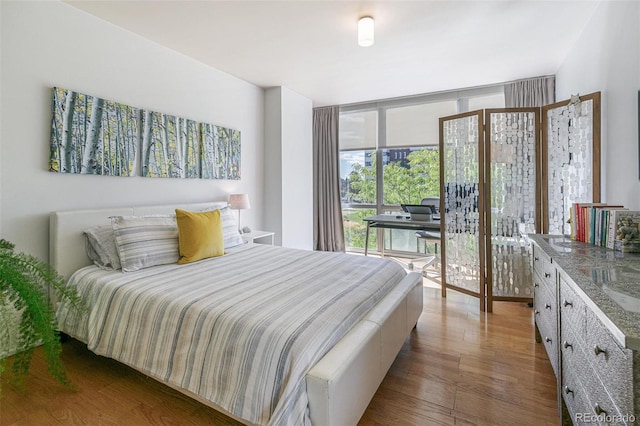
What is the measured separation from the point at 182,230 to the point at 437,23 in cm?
279

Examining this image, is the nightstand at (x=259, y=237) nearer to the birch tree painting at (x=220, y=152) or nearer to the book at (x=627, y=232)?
the birch tree painting at (x=220, y=152)

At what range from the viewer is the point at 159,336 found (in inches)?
64.4

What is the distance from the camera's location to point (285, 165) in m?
4.36

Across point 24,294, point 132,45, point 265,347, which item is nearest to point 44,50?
point 132,45

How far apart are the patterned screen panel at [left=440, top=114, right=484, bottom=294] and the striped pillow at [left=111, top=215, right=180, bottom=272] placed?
107 inches

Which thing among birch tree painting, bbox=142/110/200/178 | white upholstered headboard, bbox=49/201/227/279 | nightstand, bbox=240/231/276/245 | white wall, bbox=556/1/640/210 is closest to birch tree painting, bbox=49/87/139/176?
birch tree painting, bbox=142/110/200/178

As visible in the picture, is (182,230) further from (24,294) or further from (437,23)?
(437,23)

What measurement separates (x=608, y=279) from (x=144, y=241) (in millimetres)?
2693

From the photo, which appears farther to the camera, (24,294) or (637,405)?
(24,294)

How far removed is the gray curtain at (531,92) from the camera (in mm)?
3813

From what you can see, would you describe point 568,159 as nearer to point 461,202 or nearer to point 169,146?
point 461,202

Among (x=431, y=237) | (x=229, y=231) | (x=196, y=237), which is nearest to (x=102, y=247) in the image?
(x=196, y=237)

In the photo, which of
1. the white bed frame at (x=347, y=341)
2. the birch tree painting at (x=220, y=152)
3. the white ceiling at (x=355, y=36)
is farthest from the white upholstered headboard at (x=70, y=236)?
the white ceiling at (x=355, y=36)

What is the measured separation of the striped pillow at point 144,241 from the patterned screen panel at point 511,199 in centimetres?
294
